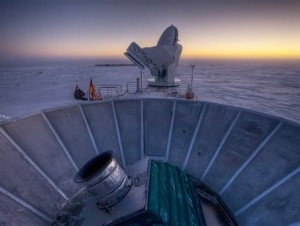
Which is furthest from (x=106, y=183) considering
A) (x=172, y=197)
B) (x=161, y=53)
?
(x=161, y=53)

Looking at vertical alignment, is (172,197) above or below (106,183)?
below

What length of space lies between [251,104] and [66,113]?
31.8 meters

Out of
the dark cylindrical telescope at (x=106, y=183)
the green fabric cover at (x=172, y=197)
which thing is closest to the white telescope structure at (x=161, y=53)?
the green fabric cover at (x=172, y=197)

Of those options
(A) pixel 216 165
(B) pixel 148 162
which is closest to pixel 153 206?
(B) pixel 148 162

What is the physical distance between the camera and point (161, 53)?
28.3 m

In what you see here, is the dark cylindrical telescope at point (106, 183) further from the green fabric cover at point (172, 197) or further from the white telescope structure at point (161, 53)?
the white telescope structure at point (161, 53)

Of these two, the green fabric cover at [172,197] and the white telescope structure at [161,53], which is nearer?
the green fabric cover at [172,197]

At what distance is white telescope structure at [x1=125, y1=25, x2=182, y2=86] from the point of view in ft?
90.8

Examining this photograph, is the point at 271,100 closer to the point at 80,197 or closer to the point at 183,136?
the point at 183,136

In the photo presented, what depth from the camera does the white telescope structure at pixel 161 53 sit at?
90.8 feet

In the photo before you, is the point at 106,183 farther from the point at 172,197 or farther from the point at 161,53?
the point at 161,53

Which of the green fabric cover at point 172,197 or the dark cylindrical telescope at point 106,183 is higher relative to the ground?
the dark cylindrical telescope at point 106,183

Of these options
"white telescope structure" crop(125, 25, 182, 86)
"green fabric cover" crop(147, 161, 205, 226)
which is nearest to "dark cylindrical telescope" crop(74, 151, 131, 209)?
"green fabric cover" crop(147, 161, 205, 226)

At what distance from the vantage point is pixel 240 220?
7.50 m
